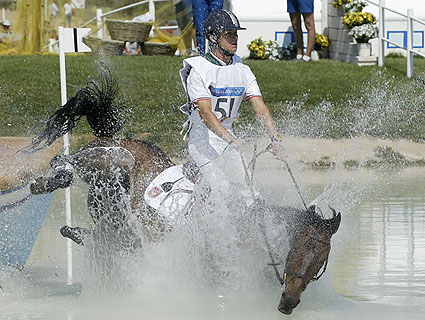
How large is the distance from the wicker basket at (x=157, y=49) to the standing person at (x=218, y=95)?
10.5 metres

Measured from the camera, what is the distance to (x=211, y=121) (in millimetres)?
6066

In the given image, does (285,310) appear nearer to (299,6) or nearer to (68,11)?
(299,6)

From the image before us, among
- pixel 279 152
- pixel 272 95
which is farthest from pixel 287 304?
pixel 272 95

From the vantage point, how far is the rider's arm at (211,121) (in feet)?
19.7

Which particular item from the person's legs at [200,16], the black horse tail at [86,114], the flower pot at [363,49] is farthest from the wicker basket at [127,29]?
the black horse tail at [86,114]

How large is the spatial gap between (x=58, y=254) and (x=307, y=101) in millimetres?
7159

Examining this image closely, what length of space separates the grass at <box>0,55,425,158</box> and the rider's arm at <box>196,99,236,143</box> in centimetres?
627

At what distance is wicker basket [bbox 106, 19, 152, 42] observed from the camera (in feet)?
53.4

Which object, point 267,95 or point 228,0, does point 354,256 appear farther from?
point 228,0

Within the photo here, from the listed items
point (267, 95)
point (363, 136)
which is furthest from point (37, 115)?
point (363, 136)

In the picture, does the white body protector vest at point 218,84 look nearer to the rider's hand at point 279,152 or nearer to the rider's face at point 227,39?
the rider's face at point 227,39

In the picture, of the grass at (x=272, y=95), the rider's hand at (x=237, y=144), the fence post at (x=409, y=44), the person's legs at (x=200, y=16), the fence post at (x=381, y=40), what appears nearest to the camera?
the rider's hand at (x=237, y=144)

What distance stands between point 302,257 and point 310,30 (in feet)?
34.6

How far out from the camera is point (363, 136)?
13.0 m
